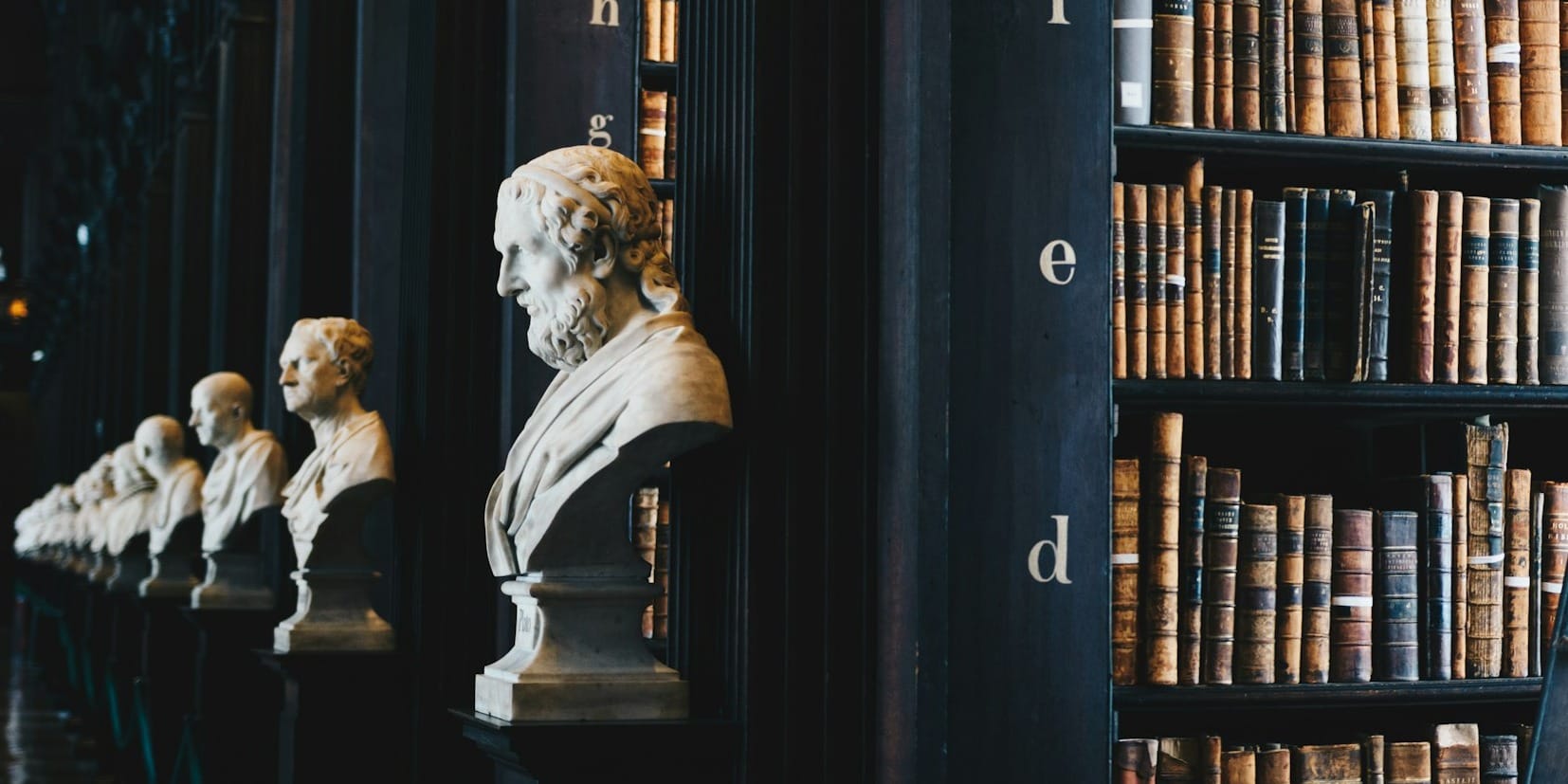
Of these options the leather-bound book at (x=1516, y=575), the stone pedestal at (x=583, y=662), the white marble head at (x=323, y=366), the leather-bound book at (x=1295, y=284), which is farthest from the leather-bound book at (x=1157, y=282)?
the white marble head at (x=323, y=366)

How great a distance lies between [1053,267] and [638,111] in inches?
68.5

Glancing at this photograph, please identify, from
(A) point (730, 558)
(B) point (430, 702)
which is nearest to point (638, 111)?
(B) point (430, 702)

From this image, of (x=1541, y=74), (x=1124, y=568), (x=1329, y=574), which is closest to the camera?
(x=1124, y=568)

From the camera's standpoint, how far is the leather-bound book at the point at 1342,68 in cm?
296

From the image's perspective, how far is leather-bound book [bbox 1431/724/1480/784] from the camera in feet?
9.65

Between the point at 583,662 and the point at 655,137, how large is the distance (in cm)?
172

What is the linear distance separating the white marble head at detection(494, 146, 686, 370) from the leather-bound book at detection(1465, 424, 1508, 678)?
4.19 ft

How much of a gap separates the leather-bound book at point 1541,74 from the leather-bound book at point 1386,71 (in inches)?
9.7

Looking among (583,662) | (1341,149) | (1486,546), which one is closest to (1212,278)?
(1341,149)

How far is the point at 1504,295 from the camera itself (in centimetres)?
303

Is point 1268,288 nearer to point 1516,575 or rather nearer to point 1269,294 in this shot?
point 1269,294

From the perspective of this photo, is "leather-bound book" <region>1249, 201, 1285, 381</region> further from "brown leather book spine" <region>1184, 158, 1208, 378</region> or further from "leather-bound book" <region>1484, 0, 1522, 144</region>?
"leather-bound book" <region>1484, 0, 1522, 144</region>

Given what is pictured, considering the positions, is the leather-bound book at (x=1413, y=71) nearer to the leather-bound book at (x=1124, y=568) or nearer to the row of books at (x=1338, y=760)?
the leather-bound book at (x=1124, y=568)

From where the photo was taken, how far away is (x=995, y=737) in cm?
242
